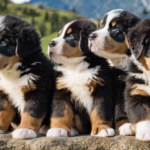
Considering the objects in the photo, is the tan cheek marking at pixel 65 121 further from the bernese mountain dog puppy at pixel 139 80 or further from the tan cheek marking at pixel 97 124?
the bernese mountain dog puppy at pixel 139 80

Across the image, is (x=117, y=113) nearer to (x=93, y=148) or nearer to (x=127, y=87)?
(x=127, y=87)

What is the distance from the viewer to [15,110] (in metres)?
3.21

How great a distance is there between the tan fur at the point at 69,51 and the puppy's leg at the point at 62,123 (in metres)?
0.68

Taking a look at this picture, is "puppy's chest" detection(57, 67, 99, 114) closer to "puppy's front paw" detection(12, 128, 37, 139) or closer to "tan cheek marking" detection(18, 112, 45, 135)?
"tan cheek marking" detection(18, 112, 45, 135)

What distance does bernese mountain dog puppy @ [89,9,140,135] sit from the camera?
2.99 meters

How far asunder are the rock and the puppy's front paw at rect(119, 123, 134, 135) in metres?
0.22

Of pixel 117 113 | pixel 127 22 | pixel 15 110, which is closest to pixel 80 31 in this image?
pixel 127 22

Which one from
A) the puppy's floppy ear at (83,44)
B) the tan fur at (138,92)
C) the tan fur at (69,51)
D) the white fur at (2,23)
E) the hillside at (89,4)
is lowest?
the hillside at (89,4)

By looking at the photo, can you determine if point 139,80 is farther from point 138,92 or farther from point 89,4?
point 89,4

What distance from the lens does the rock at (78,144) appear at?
2318mm

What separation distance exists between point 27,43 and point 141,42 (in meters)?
1.49

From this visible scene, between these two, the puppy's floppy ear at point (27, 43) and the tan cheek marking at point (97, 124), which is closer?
the tan cheek marking at point (97, 124)

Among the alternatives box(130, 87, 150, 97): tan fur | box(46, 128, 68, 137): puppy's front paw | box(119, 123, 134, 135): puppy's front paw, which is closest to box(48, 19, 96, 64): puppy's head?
box(130, 87, 150, 97): tan fur

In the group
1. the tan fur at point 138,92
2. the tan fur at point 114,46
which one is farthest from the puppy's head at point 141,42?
the tan fur at point 138,92
